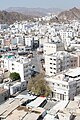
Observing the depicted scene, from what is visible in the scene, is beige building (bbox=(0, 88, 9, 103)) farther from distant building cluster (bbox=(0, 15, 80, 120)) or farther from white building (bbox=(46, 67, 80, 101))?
white building (bbox=(46, 67, 80, 101))

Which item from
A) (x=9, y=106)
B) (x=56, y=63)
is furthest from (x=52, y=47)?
(x=9, y=106)

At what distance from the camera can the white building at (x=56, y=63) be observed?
20344mm

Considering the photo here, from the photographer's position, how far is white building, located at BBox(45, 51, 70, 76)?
2034 centimetres

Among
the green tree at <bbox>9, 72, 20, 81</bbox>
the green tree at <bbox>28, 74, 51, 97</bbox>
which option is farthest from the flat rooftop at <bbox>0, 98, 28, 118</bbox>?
the green tree at <bbox>9, 72, 20, 81</bbox>

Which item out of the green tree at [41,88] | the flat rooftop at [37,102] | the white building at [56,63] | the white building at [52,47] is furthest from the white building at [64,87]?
the white building at [52,47]

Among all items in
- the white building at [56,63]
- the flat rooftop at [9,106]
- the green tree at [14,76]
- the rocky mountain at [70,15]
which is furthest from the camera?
the rocky mountain at [70,15]

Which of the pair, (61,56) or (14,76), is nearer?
(14,76)

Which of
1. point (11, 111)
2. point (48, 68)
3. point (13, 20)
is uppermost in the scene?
point (13, 20)

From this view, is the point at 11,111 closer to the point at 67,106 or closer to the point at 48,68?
the point at 67,106

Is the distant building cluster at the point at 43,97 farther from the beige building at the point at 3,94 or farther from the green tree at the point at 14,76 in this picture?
the green tree at the point at 14,76

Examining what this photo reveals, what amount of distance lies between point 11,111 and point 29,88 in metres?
Result: 3.88

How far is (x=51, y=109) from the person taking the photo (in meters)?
13.4

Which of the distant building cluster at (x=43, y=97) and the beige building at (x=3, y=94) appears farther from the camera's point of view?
the beige building at (x=3, y=94)

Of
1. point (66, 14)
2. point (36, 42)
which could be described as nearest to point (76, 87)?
point (36, 42)
